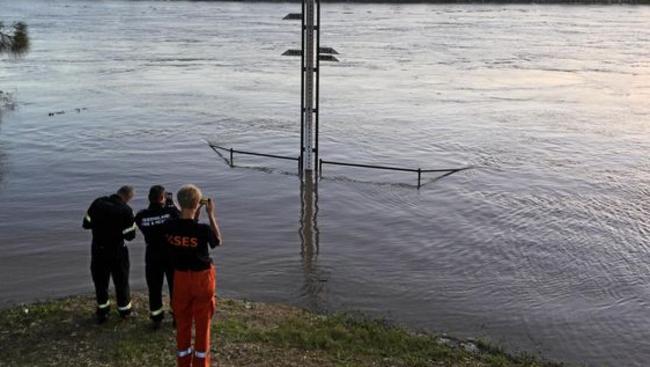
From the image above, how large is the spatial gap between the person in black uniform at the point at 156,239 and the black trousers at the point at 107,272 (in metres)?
0.37

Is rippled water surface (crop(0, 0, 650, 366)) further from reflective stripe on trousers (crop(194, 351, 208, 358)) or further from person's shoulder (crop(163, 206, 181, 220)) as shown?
reflective stripe on trousers (crop(194, 351, 208, 358))

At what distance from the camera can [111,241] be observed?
26.4 feet

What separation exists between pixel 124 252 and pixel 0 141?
55.0 ft

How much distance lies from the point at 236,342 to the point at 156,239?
4.56 feet

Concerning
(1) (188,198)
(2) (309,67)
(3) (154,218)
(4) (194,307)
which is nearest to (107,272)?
(3) (154,218)

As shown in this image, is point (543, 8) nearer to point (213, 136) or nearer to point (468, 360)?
point (213, 136)

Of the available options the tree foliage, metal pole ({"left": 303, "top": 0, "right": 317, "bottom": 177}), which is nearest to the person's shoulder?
metal pole ({"left": 303, "top": 0, "right": 317, "bottom": 177})

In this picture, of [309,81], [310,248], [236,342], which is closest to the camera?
[236,342]

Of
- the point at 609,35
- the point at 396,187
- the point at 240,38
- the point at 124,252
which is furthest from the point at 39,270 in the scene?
the point at 609,35

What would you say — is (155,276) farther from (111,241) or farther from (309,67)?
(309,67)

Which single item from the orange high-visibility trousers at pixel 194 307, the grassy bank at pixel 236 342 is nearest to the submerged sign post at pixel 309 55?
the grassy bank at pixel 236 342

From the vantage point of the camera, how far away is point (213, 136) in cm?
2447

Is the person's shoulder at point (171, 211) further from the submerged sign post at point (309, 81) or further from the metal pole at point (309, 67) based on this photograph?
the metal pole at point (309, 67)

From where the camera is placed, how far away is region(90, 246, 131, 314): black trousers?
8.15m
